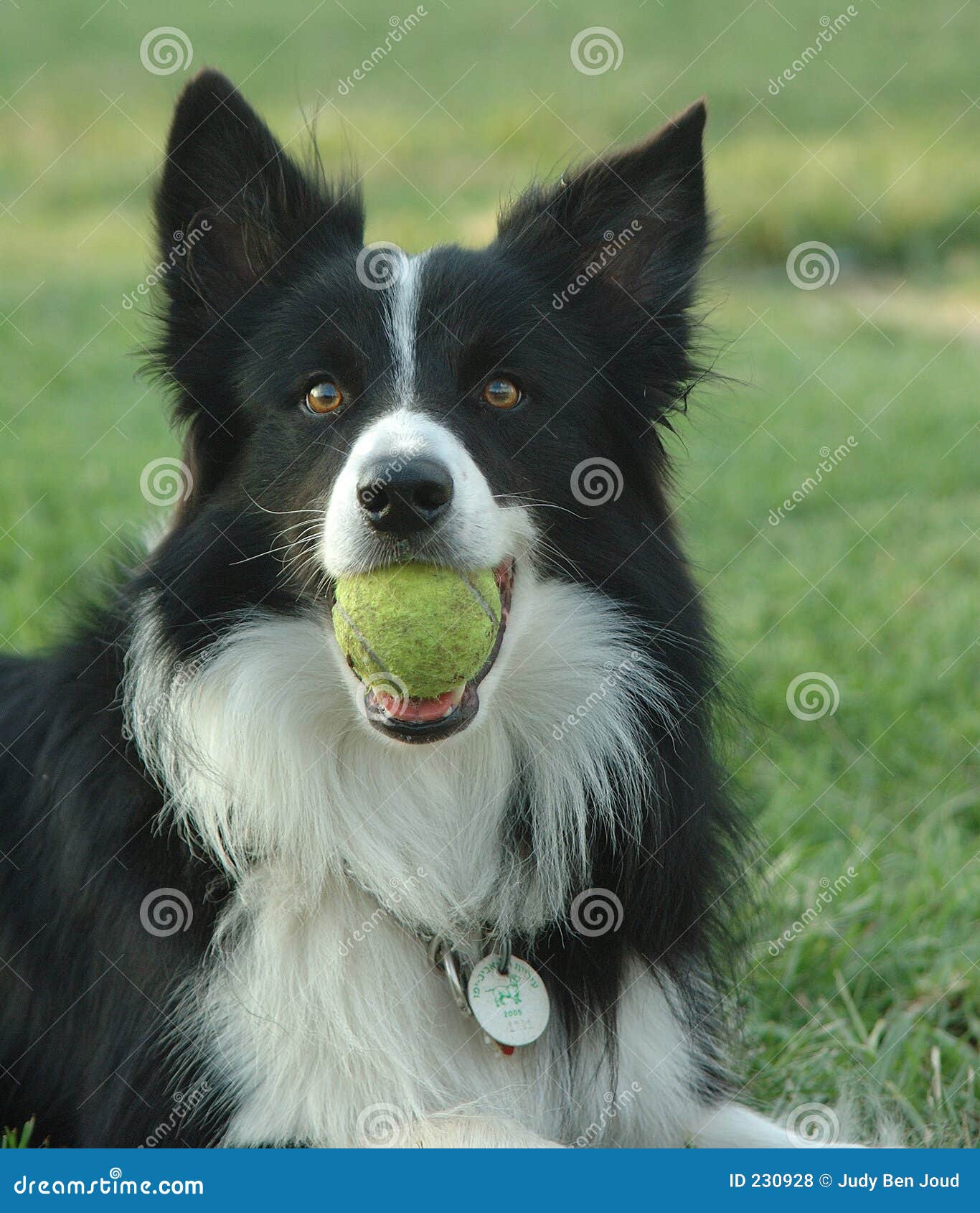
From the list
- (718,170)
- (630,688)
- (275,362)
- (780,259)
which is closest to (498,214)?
(275,362)

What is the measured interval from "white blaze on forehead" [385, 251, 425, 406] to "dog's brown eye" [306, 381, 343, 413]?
154 millimetres

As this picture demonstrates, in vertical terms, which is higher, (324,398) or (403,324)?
(403,324)

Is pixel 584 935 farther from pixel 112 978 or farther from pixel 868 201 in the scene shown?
pixel 868 201

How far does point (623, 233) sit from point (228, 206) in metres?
1.01

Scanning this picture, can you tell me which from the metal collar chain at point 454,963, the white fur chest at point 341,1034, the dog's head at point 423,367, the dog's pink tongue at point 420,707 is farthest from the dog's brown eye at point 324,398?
the metal collar chain at point 454,963

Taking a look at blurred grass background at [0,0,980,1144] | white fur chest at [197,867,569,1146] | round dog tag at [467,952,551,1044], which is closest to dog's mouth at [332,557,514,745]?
white fur chest at [197,867,569,1146]

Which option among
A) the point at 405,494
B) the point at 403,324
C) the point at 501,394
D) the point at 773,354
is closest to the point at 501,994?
the point at 405,494

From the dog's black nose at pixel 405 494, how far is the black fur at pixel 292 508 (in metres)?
0.29

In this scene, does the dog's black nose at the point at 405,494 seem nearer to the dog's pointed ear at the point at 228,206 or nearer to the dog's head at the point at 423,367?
the dog's head at the point at 423,367

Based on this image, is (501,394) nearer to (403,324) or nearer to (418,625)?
(403,324)

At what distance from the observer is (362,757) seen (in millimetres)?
3172

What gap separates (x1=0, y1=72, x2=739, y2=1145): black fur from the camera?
10.1 ft

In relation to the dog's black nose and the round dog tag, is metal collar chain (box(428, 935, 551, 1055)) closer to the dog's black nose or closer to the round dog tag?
the round dog tag

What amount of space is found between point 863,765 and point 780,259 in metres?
10.4
